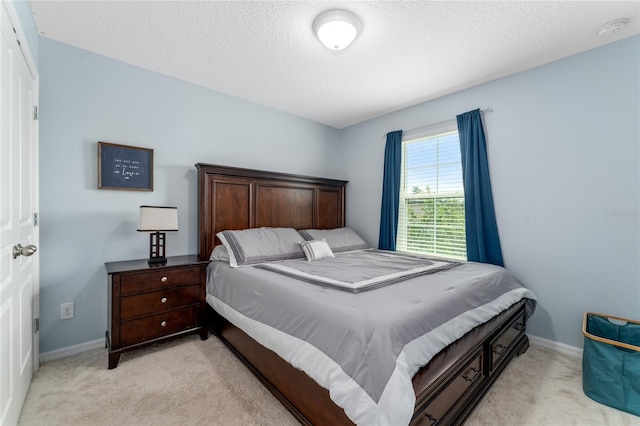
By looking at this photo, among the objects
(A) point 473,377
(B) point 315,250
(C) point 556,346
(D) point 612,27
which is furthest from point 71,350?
(D) point 612,27

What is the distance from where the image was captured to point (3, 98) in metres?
1.33

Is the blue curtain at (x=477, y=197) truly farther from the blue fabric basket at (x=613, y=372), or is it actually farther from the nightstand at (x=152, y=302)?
the nightstand at (x=152, y=302)

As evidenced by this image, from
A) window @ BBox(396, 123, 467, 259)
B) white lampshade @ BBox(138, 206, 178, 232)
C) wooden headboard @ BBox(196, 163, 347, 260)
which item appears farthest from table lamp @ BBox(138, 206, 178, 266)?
window @ BBox(396, 123, 467, 259)

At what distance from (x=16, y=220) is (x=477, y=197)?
3510 millimetres

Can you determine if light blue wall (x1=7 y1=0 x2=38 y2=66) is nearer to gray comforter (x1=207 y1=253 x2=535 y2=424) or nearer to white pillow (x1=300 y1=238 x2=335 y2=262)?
gray comforter (x1=207 y1=253 x2=535 y2=424)

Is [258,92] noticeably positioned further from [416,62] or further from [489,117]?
[489,117]

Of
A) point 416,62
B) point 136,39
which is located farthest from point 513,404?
point 136,39

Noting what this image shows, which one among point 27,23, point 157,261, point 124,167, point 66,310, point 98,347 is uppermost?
point 27,23

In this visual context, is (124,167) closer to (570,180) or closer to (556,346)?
(570,180)

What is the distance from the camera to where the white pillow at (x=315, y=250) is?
284cm

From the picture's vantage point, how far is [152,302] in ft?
7.36

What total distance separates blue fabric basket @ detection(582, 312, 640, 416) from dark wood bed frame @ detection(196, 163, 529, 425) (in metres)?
0.44

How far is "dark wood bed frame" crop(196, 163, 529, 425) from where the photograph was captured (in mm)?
1382

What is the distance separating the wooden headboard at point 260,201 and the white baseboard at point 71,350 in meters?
1.08
